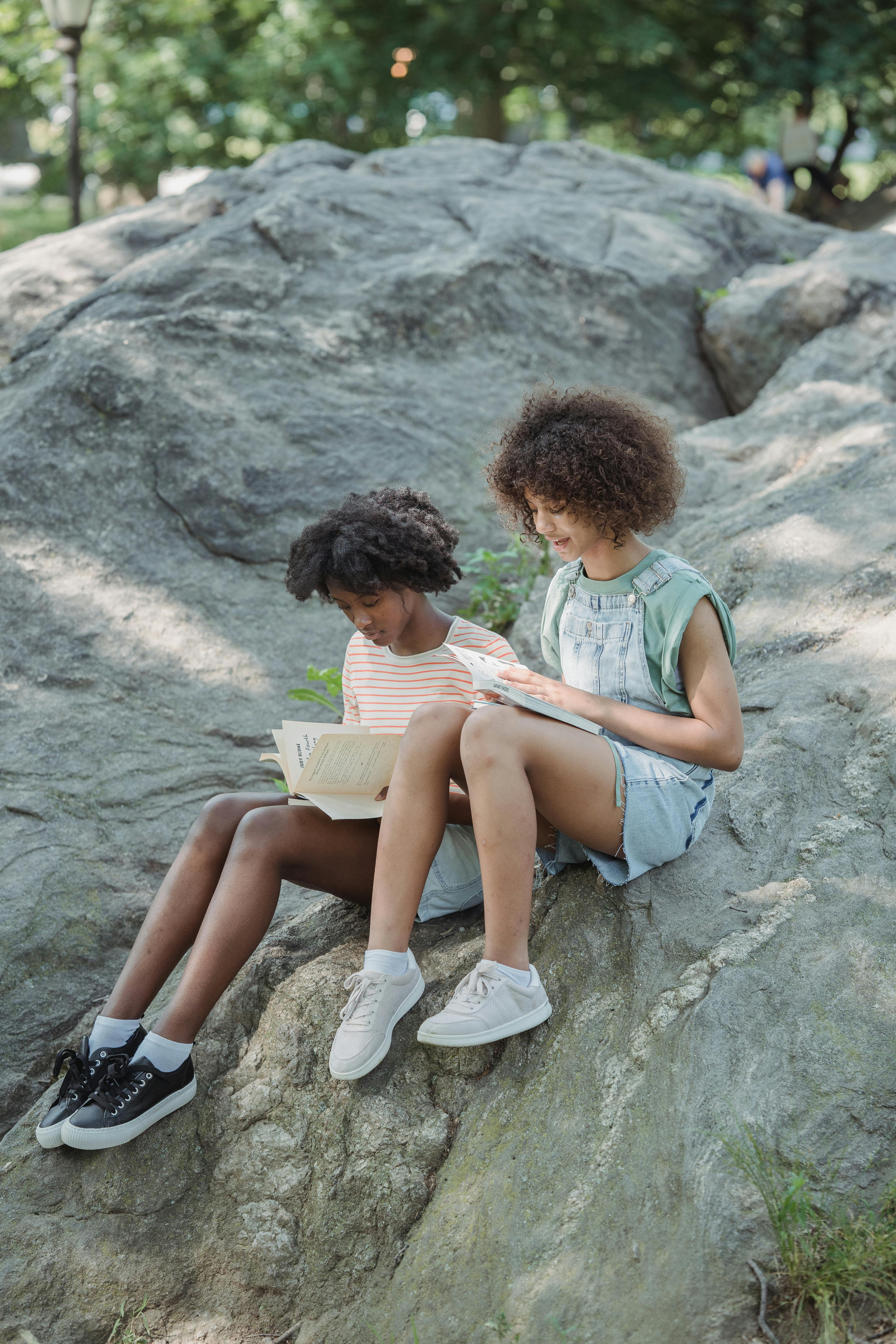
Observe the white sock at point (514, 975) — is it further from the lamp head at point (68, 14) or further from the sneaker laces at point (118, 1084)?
→ the lamp head at point (68, 14)

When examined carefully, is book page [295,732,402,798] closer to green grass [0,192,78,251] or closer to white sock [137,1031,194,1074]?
white sock [137,1031,194,1074]

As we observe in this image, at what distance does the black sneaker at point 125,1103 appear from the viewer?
244cm

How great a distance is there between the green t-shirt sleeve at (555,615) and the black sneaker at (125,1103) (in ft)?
4.35

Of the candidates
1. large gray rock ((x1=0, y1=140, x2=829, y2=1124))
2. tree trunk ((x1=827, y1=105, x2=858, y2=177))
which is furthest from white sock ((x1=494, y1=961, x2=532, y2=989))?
tree trunk ((x1=827, y1=105, x2=858, y2=177))

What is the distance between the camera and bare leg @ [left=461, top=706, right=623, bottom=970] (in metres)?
2.26

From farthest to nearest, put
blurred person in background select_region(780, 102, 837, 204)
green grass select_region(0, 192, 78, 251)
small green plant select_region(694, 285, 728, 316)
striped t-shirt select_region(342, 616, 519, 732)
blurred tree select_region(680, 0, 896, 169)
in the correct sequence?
1. green grass select_region(0, 192, 78, 251)
2. blurred tree select_region(680, 0, 896, 169)
3. blurred person in background select_region(780, 102, 837, 204)
4. small green plant select_region(694, 285, 728, 316)
5. striped t-shirt select_region(342, 616, 519, 732)

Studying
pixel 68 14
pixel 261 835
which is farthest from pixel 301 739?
pixel 68 14

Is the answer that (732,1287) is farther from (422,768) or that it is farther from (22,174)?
(22,174)

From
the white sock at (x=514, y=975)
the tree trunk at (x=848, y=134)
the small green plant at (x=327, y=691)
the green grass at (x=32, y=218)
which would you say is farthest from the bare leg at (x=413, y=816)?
the green grass at (x=32, y=218)

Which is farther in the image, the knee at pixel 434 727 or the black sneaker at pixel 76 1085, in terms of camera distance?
the black sneaker at pixel 76 1085

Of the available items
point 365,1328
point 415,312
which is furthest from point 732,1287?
point 415,312

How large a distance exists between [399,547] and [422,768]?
72 cm

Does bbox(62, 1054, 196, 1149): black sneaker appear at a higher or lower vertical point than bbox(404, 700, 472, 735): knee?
lower

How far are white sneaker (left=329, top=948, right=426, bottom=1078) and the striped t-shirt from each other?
0.69m
